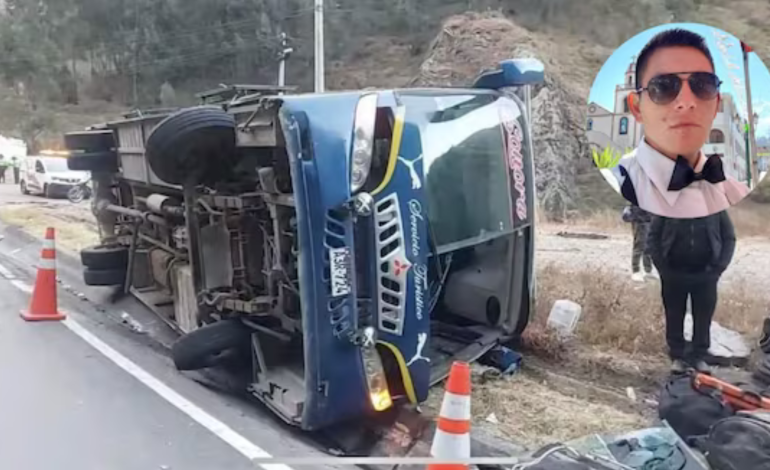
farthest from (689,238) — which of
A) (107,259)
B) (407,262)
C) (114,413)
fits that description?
(107,259)

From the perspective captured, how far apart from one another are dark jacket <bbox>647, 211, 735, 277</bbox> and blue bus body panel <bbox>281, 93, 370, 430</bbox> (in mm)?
1948

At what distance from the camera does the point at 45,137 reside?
46.9 metres

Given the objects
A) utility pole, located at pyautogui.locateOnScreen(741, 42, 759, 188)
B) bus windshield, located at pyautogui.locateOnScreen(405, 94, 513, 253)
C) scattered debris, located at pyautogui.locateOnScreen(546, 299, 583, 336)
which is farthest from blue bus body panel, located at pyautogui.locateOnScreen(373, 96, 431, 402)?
scattered debris, located at pyautogui.locateOnScreen(546, 299, 583, 336)

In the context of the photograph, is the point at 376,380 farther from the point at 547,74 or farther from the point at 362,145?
the point at 547,74

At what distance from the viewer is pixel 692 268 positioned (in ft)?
16.8

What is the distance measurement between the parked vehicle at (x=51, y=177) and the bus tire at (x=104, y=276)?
18.4 meters

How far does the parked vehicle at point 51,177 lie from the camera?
1026 inches

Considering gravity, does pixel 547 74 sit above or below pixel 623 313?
above

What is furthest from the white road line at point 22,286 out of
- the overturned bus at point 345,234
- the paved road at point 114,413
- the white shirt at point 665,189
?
the white shirt at point 665,189

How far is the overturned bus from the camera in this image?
437cm

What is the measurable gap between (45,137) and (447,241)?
46.4 m

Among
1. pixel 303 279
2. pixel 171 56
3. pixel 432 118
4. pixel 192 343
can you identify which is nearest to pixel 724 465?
pixel 303 279

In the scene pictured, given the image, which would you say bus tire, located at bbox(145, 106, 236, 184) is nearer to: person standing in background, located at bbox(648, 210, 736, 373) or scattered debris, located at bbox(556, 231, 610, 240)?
person standing in background, located at bbox(648, 210, 736, 373)

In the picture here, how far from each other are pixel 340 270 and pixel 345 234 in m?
0.19
